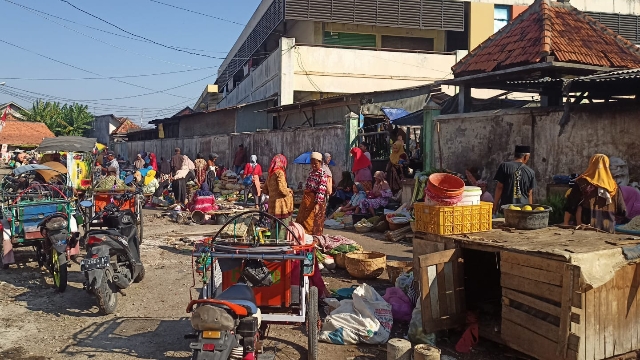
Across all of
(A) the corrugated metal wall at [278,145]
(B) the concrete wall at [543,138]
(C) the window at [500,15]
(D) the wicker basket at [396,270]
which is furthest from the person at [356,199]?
(C) the window at [500,15]

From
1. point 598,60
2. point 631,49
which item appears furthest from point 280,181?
point 631,49

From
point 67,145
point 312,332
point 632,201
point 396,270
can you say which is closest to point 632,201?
point 632,201

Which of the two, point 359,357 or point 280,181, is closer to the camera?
point 359,357

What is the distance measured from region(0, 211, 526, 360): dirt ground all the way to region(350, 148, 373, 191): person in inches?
245

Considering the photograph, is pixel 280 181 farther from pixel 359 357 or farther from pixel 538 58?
pixel 538 58

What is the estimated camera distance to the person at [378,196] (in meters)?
13.1

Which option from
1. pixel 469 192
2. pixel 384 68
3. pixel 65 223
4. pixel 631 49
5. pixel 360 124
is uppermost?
pixel 384 68

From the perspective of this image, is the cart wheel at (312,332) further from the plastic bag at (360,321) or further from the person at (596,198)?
the person at (596,198)

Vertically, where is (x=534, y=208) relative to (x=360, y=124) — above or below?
below

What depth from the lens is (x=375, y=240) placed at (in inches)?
439

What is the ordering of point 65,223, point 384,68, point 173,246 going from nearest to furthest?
point 65,223
point 173,246
point 384,68

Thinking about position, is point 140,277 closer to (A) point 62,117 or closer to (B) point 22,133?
(B) point 22,133

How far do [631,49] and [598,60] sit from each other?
1.22 meters

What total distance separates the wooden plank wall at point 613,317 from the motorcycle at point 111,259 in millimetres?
4946
